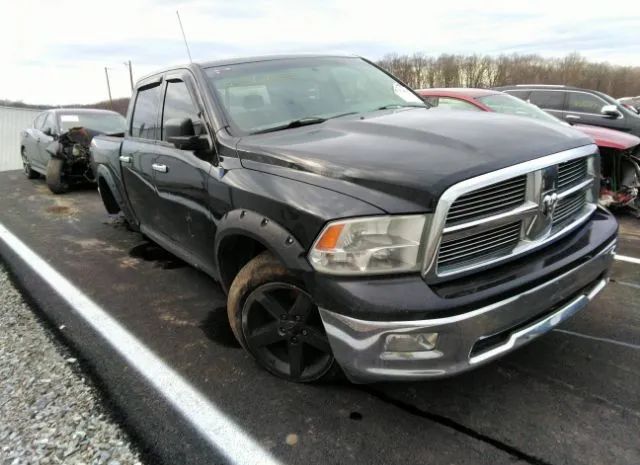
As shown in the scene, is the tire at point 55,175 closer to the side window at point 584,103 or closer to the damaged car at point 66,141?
the damaged car at point 66,141

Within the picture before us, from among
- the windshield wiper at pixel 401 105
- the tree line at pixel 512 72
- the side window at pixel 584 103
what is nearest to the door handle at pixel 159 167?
the windshield wiper at pixel 401 105

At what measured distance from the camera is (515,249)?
2.33 metres

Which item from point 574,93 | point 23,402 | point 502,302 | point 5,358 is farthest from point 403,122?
point 574,93

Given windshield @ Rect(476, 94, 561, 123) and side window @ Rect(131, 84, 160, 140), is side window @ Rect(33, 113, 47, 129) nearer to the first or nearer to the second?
side window @ Rect(131, 84, 160, 140)

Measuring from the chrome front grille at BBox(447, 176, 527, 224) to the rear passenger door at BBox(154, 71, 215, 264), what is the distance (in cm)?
159

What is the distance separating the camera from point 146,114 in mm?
4340

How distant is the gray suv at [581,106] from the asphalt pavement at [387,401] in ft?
21.5

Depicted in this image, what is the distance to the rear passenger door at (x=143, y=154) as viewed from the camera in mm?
4055

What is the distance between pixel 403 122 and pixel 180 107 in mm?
1701

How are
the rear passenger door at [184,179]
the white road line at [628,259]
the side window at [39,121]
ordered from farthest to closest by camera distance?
1. the side window at [39,121]
2. the white road line at [628,259]
3. the rear passenger door at [184,179]

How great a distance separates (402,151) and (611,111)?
8.22 m

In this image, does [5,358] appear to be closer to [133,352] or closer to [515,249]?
[133,352]

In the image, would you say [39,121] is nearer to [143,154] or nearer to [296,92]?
[143,154]

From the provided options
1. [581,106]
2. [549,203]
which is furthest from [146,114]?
[581,106]
